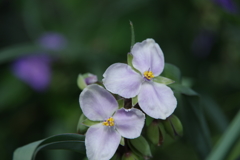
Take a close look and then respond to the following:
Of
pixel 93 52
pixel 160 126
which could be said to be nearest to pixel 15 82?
pixel 93 52

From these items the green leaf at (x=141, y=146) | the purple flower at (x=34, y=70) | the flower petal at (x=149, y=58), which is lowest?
the purple flower at (x=34, y=70)

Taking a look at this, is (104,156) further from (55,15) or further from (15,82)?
(55,15)

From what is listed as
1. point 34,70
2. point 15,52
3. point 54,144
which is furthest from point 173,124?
point 34,70

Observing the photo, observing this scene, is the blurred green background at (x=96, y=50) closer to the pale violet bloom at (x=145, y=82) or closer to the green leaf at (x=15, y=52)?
the green leaf at (x=15, y=52)

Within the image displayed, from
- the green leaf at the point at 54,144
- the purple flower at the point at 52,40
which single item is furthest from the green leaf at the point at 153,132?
the purple flower at the point at 52,40

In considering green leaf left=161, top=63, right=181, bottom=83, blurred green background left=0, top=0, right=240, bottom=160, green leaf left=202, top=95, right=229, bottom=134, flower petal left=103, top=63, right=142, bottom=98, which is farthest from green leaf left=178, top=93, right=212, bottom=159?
blurred green background left=0, top=0, right=240, bottom=160

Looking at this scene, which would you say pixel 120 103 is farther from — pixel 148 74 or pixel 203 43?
pixel 203 43

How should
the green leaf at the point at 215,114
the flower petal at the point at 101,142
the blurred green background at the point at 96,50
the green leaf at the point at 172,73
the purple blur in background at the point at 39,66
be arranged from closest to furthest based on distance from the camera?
1. the flower petal at the point at 101,142
2. the green leaf at the point at 172,73
3. the green leaf at the point at 215,114
4. the blurred green background at the point at 96,50
5. the purple blur in background at the point at 39,66
